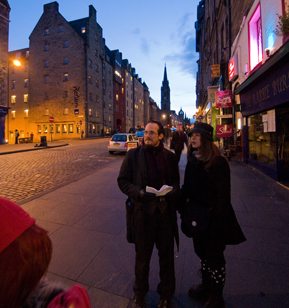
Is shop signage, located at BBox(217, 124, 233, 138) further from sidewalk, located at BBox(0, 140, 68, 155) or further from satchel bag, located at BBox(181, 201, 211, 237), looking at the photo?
sidewalk, located at BBox(0, 140, 68, 155)

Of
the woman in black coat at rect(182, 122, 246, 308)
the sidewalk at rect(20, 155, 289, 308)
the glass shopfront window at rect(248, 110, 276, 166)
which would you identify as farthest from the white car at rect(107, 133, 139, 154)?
the woman in black coat at rect(182, 122, 246, 308)

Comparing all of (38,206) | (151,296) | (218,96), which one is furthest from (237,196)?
(218,96)

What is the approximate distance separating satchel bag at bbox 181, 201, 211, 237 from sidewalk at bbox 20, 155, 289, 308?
34.0 inches

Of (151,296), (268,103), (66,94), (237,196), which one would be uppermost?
(66,94)

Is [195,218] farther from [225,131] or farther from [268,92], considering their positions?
[225,131]

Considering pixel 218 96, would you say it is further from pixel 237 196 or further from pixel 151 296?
pixel 151 296

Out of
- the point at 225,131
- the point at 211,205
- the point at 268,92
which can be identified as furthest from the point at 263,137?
the point at 211,205

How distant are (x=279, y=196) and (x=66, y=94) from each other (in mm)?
39096

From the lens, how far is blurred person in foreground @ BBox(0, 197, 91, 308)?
0.60 meters

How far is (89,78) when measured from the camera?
36969mm

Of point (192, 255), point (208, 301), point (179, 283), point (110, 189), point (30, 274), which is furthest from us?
point (110, 189)

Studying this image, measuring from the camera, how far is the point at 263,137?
7.86 meters

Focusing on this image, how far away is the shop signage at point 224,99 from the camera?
11.5 metres

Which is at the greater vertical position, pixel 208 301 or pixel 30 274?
pixel 30 274
